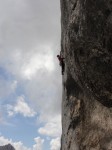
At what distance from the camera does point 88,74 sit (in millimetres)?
21953

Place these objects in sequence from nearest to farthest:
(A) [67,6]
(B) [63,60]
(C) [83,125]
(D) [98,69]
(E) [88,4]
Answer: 1. (E) [88,4]
2. (D) [98,69]
3. (A) [67,6]
4. (C) [83,125]
5. (B) [63,60]

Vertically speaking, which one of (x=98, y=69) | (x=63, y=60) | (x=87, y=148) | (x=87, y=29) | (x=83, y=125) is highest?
(x=63, y=60)

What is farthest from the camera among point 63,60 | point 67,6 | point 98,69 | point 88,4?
point 63,60

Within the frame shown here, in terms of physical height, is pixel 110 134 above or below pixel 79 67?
below

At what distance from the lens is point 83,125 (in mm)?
24406

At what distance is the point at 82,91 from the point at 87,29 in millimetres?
7172

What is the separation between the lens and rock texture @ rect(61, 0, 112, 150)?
63.6 ft

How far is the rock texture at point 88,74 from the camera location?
1939cm

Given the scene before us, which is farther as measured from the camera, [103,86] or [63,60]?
[63,60]

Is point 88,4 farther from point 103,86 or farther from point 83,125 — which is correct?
point 83,125

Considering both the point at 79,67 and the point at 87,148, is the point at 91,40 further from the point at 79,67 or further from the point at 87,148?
the point at 87,148

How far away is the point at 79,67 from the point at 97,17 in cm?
449

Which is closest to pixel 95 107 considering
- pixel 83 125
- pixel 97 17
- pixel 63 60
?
pixel 83 125

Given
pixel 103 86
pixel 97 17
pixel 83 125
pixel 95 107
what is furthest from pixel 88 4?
pixel 83 125
